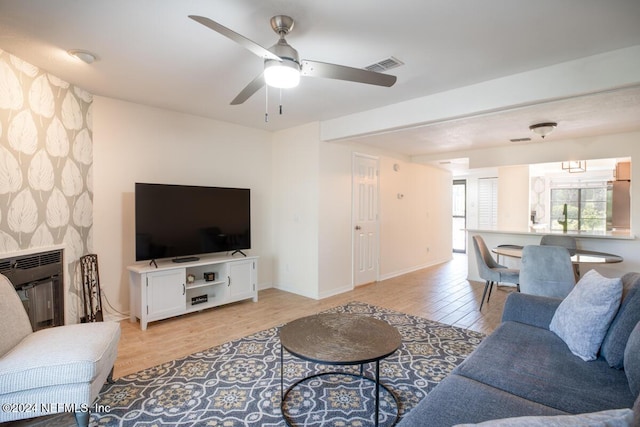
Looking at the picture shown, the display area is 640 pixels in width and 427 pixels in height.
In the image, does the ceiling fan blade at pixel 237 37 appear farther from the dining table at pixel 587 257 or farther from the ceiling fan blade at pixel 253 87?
the dining table at pixel 587 257

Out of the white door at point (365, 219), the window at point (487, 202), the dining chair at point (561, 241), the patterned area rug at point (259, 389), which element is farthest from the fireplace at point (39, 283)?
the window at point (487, 202)

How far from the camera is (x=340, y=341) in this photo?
1.99m

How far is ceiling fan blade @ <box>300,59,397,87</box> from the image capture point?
6.62 ft

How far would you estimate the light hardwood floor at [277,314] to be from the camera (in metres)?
2.96

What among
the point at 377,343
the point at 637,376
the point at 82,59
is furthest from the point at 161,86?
the point at 637,376

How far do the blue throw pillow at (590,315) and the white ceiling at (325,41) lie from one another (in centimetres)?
168

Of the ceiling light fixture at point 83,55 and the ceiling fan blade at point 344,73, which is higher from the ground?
the ceiling light fixture at point 83,55

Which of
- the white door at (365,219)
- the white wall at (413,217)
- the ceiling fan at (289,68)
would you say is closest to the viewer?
the ceiling fan at (289,68)

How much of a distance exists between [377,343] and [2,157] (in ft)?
10.4

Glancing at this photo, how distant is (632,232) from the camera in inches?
171

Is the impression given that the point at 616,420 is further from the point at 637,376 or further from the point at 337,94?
the point at 337,94

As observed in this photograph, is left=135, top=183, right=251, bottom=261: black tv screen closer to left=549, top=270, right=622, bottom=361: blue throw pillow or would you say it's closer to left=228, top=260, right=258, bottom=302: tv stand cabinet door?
left=228, top=260, right=258, bottom=302: tv stand cabinet door

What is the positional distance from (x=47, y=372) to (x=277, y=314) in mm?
2438

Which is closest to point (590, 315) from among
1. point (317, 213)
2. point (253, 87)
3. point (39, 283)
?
point (253, 87)
